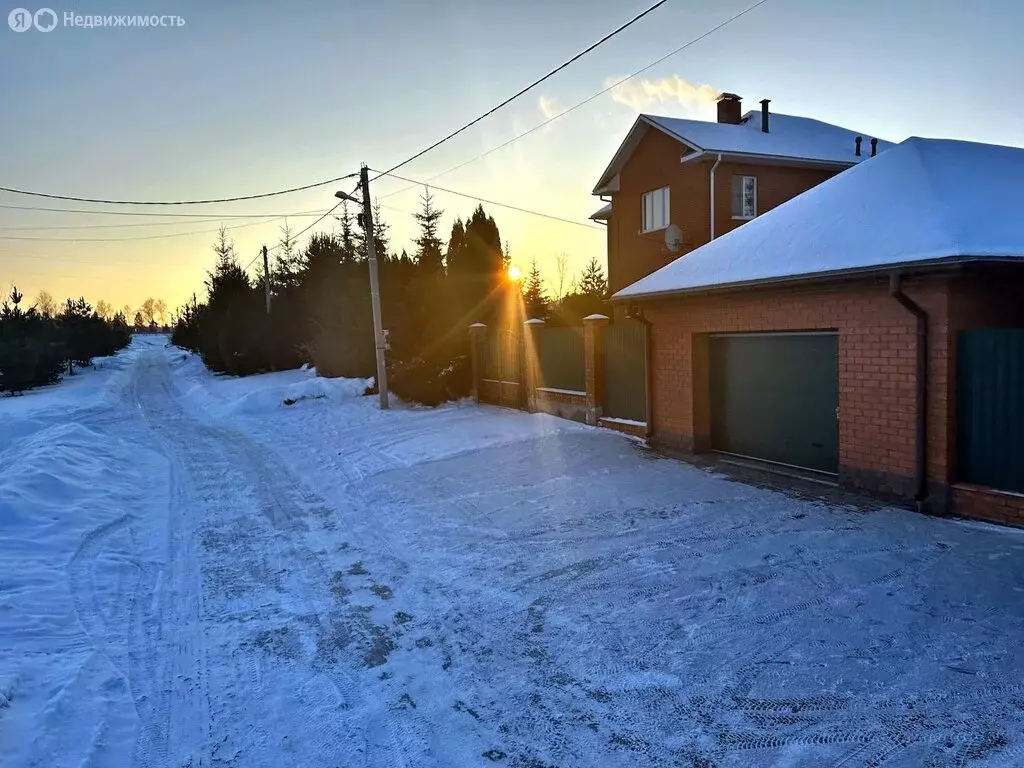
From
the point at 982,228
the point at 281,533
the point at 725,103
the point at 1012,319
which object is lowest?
the point at 281,533

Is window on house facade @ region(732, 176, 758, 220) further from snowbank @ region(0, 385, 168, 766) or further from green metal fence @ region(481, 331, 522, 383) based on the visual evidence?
snowbank @ region(0, 385, 168, 766)

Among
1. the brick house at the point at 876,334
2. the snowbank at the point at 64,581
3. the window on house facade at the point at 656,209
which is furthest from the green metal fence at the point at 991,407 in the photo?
the window on house facade at the point at 656,209

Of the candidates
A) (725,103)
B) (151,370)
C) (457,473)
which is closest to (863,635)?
(457,473)

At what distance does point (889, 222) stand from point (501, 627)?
6.52 m

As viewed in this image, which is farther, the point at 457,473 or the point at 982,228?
the point at 457,473

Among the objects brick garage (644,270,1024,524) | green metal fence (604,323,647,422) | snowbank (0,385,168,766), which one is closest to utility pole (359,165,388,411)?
snowbank (0,385,168,766)

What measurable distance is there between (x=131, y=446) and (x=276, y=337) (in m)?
19.3

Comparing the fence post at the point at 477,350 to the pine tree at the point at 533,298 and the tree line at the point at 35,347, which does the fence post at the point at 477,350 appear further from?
the tree line at the point at 35,347

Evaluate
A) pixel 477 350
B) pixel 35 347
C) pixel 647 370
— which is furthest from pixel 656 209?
pixel 35 347

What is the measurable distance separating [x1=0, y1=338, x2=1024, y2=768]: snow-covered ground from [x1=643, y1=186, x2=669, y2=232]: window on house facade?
13.0 metres

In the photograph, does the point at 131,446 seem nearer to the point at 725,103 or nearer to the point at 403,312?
the point at 403,312

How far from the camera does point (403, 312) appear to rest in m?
17.9

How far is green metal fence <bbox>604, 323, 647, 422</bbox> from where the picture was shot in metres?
11.6

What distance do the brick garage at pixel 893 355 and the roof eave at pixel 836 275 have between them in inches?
10.5
